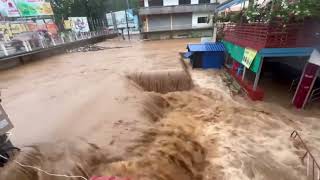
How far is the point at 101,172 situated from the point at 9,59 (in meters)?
12.6

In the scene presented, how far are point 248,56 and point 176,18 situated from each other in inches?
868

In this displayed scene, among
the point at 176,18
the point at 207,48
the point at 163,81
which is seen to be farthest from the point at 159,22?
the point at 163,81

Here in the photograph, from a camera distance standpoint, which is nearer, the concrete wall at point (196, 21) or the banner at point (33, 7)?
the banner at point (33, 7)

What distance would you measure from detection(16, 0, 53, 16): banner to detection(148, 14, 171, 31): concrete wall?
40.9ft

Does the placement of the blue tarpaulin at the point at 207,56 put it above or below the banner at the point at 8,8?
below

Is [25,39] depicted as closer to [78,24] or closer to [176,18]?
[78,24]

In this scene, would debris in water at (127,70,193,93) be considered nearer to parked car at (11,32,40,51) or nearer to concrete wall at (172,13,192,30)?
parked car at (11,32,40,51)

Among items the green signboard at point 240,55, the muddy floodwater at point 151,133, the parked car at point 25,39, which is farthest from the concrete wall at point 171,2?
the muddy floodwater at point 151,133

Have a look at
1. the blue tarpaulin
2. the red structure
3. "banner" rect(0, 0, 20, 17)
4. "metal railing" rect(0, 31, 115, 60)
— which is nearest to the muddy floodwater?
the red structure

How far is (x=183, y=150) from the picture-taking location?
484 cm

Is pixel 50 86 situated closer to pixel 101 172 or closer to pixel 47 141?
pixel 47 141

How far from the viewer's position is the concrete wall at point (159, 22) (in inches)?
1107

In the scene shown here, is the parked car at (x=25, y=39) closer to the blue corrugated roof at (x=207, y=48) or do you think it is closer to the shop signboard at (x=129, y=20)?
the blue corrugated roof at (x=207, y=48)

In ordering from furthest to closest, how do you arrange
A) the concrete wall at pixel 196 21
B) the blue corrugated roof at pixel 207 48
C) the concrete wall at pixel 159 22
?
the concrete wall at pixel 159 22 < the concrete wall at pixel 196 21 < the blue corrugated roof at pixel 207 48
